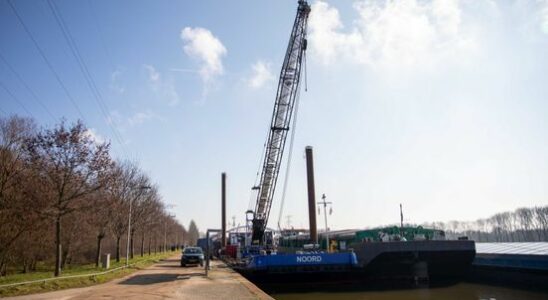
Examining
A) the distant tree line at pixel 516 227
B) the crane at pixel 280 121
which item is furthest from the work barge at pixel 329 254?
the distant tree line at pixel 516 227

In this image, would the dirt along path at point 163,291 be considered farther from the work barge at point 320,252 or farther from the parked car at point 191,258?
the parked car at point 191,258

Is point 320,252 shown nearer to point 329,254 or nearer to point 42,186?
point 329,254

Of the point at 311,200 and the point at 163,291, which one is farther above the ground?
the point at 311,200

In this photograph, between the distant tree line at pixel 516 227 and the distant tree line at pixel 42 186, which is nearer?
the distant tree line at pixel 42 186

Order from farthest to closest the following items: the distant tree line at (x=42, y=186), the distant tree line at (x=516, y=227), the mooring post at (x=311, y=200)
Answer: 1. the distant tree line at (x=516, y=227)
2. the mooring post at (x=311, y=200)
3. the distant tree line at (x=42, y=186)

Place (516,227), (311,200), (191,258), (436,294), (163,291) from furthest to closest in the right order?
(516,227) → (311,200) → (191,258) → (436,294) → (163,291)

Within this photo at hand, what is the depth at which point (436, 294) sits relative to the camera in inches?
1102

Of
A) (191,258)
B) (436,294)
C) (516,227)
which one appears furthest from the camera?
(516,227)

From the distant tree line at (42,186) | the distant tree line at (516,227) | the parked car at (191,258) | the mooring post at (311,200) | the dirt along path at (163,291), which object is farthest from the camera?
the distant tree line at (516,227)

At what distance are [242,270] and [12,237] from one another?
16124mm

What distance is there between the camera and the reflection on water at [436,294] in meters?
26.9

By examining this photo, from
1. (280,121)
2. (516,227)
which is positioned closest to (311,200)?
(280,121)

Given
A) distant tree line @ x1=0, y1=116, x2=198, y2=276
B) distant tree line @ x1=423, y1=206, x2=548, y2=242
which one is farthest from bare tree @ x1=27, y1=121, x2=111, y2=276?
distant tree line @ x1=423, y1=206, x2=548, y2=242

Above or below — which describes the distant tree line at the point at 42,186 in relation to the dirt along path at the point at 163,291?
above
